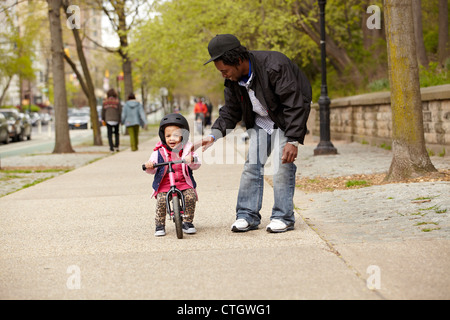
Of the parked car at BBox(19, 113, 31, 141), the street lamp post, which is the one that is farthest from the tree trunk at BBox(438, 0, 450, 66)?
the parked car at BBox(19, 113, 31, 141)

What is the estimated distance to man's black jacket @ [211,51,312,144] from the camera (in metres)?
5.91

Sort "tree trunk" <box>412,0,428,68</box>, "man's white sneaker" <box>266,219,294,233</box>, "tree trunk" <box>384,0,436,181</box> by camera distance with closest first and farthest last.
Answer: "man's white sneaker" <box>266,219,294,233</box>, "tree trunk" <box>384,0,436,181</box>, "tree trunk" <box>412,0,428,68</box>

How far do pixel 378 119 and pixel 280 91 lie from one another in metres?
11.5

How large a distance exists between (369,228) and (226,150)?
12.5m

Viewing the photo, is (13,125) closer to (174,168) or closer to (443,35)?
(443,35)

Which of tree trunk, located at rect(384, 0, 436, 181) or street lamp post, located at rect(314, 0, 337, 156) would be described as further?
street lamp post, located at rect(314, 0, 337, 156)

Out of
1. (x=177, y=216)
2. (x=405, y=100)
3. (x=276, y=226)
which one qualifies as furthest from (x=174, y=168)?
(x=405, y=100)

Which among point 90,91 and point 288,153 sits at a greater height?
point 90,91

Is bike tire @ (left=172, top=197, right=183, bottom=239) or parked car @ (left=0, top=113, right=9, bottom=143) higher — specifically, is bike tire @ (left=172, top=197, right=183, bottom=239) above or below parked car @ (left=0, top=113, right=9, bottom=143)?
below

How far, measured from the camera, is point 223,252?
18.2 feet

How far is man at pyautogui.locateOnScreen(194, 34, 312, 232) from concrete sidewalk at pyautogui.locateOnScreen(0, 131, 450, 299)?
266 mm

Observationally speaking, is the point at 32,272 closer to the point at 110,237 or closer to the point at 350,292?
the point at 110,237

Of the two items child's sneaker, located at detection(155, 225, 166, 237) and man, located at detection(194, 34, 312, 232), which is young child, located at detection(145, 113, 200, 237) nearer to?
child's sneaker, located at detection(155, 225, 166, 237)
